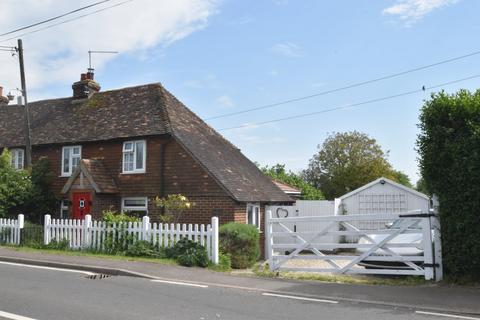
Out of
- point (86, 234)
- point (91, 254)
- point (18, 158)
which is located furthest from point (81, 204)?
point (18, 158)

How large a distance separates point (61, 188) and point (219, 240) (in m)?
11.0

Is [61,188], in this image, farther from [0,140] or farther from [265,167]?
[265,167]

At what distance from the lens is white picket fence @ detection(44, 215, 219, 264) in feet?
43.7

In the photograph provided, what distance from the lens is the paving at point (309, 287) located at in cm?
809

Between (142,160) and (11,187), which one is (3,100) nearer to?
(11,187)

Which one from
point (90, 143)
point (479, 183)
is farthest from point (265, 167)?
point (479, 183)

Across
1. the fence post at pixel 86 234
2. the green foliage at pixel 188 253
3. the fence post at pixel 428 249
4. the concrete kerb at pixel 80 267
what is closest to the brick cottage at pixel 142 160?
the fence post at pixel 86 234

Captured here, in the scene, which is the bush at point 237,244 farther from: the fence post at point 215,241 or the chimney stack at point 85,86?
the chimney stack at point 85,86

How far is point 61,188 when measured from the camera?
22484 millimetres

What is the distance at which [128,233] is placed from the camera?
1495cm

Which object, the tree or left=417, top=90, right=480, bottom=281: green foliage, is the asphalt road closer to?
left=417, top=90, right=480, bottom=281: green foliage

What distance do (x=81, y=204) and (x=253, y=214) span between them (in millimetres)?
7050

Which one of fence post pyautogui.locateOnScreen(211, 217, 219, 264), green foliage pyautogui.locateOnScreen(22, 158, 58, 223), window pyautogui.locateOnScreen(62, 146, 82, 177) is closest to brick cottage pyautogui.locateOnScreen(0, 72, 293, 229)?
window pyautogui.locateOnScreen(62, 146, 82, 177)

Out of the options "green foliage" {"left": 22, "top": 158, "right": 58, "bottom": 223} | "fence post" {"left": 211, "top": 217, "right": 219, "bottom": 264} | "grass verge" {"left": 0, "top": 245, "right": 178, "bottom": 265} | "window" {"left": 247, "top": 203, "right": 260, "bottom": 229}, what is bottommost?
"grass verge" {"left": 0, "top": 245, "right": 178, "bottom": 265}
